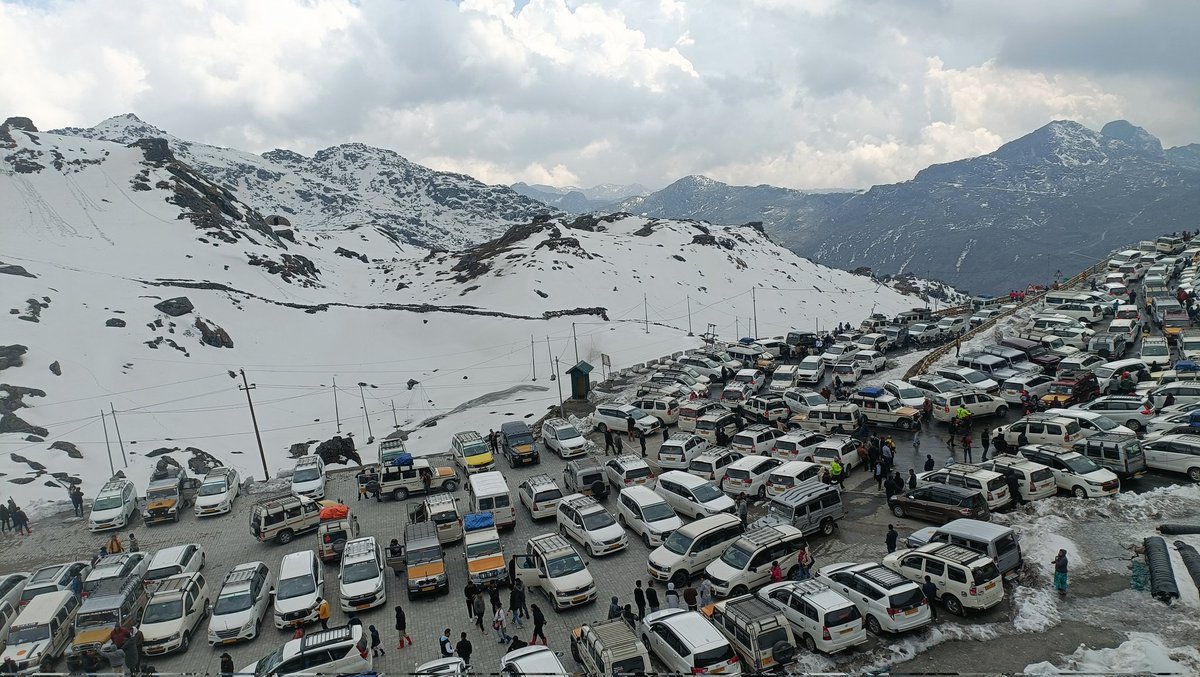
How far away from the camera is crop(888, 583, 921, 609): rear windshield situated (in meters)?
14.0

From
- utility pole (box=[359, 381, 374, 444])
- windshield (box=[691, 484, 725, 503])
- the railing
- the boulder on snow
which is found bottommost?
utility pole (box=[359, 381, 374, 444])

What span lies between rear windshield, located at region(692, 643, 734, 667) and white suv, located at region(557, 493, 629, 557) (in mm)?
7406

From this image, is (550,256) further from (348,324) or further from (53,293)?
(53,293)

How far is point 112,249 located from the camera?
86125 millimetres

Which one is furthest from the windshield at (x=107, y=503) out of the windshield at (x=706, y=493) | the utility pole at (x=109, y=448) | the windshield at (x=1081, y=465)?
the windshield at (x=1081, y=465)

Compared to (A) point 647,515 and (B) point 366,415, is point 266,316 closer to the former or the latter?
(B) point 366,415

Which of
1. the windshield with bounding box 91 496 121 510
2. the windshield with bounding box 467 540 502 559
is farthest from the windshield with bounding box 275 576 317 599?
the windshield with bounding box 91 496 121 510

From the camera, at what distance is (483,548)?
63.6ft

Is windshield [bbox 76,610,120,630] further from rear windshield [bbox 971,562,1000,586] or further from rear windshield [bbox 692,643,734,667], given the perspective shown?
rear windshield [bbox 971,562,1000,586]

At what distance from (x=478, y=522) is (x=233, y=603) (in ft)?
23.2

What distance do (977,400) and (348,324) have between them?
6183cm

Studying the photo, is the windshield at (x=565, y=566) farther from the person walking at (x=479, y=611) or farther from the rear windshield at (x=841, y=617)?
the rear windshield at (x=841, y=617)

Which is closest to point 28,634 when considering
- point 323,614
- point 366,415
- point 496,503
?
point 323,614

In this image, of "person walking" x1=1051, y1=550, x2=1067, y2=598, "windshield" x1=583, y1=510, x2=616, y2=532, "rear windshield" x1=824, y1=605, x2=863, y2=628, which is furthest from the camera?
"windshield" x1=583, y1=510, x2=616, y2=532
